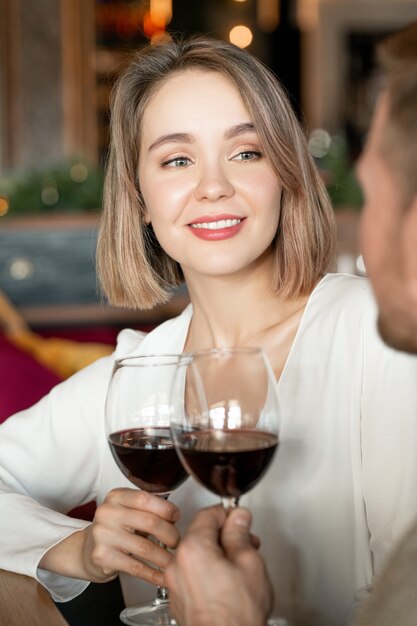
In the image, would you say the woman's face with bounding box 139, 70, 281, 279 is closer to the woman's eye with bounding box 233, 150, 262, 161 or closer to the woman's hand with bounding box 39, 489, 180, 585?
the woman's eye with bounding box 233, 150, 262, 161

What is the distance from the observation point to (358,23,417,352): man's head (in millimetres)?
912

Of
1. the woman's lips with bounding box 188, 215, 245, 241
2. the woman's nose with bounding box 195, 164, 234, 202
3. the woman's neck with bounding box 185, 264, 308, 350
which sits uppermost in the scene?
the woman's nose with bounding box 195, 164, 234, 202

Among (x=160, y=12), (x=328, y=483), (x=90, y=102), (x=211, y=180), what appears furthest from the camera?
(x=160, y=12)

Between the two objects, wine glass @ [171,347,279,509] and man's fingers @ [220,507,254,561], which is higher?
wine glass @ [171,347,279,509]

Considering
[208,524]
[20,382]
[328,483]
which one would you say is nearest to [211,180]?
[328,483]

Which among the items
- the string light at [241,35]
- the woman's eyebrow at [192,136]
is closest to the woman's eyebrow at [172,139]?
the woman's eyebrow at [192,136]

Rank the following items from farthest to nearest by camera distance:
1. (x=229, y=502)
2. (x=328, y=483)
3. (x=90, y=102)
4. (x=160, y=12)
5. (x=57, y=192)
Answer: (x=160, y=12), (x=90, y=102), (x=57, y=192), (x=328, y=483), (x=229, y=502)

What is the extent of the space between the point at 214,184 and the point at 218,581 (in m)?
0.78

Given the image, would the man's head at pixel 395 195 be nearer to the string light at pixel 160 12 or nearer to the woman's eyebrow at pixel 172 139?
the woman's eyebrow at pixel 172 139

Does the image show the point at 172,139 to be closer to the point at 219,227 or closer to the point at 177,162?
the point at 177,162

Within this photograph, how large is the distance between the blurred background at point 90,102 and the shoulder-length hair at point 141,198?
0.82 ft

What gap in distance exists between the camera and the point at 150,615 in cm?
118

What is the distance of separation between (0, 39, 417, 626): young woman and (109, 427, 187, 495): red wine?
0.05 meters

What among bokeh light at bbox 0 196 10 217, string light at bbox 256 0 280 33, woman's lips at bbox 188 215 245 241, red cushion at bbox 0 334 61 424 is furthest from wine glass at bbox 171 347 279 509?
string light at bbox 256 0 280 33
